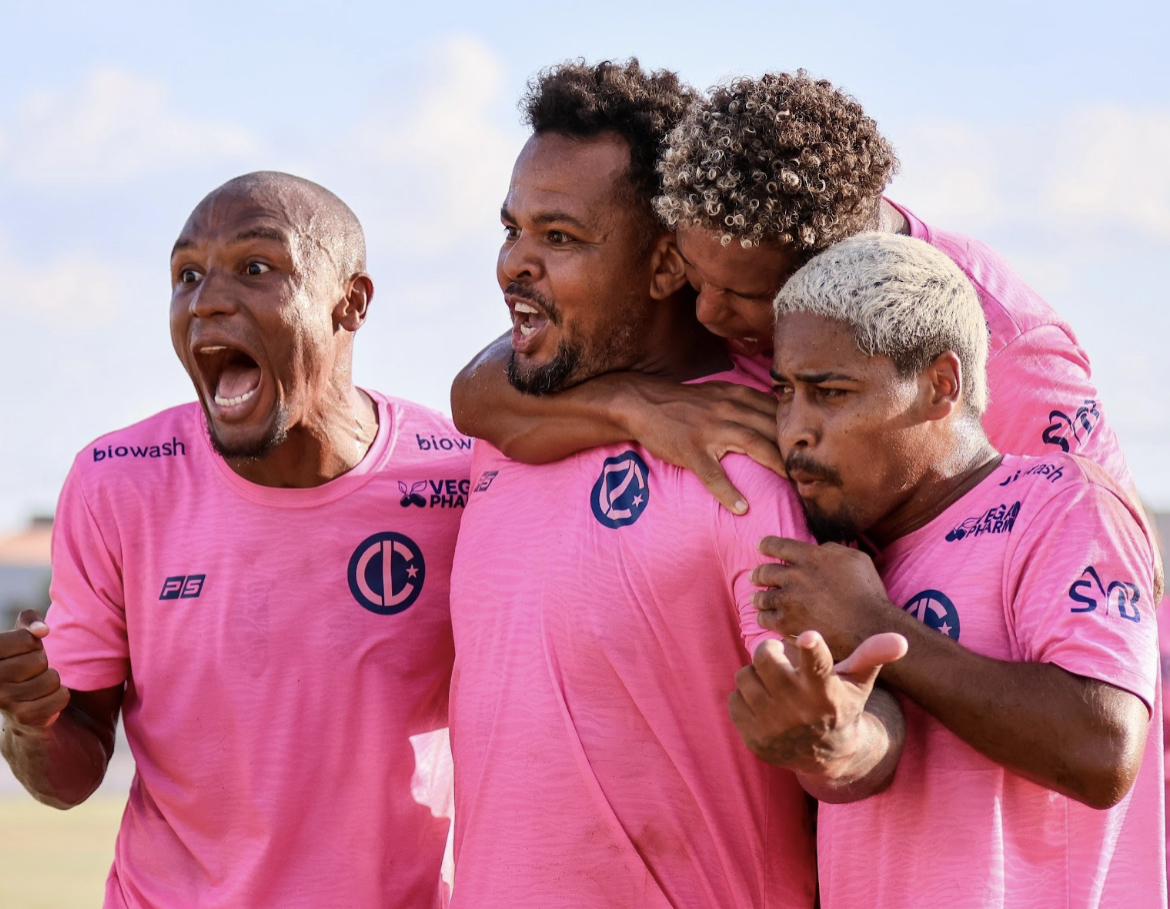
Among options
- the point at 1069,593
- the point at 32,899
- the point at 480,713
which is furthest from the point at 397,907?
the point at 32,899

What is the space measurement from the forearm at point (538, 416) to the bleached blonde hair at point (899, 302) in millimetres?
744

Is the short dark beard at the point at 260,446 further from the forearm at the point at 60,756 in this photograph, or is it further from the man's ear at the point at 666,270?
the man's ear at the point at 666,270

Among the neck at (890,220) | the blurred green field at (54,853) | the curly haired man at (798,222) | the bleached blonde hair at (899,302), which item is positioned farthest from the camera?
the blurred green field at (54,853)

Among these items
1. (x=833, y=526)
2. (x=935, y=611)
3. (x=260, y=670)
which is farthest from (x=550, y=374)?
(x=935, y=611)

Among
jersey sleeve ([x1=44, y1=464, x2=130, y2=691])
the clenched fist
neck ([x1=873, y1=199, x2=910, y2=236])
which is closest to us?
the clenched fist

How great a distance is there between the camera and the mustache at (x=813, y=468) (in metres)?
4.06

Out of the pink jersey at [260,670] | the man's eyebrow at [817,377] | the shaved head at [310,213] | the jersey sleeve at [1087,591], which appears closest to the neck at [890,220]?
the man's eyebrow at [817,377]

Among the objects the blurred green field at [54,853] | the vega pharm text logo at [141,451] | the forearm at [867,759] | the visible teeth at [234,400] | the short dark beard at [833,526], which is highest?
the visible teeth at [234,400]

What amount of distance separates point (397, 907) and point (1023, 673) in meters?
2.37

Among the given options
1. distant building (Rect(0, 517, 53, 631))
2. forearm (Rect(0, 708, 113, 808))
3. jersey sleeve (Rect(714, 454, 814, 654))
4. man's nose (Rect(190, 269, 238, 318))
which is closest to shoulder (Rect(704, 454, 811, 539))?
jersey sleeve (Rect(714, 454, 814, 654))

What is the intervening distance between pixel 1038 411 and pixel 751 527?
100 centimetres

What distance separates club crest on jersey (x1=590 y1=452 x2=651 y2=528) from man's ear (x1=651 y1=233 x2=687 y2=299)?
58cm

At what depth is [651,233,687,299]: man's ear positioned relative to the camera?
4938mm

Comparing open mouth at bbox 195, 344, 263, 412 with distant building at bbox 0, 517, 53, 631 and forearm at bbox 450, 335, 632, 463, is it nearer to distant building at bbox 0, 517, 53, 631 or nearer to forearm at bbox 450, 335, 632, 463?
forearm at bbox 450, 335, 632, 463
